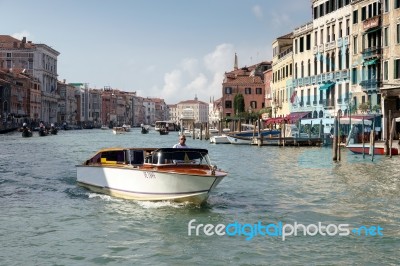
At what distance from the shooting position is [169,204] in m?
13.5

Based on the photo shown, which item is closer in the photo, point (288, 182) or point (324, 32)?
point (288, 182)

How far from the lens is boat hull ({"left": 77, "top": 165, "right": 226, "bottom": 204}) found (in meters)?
13.1

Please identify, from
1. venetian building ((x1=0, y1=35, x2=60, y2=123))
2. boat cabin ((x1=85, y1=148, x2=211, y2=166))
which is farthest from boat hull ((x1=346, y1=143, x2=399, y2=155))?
venetian building ((x1=0, y1=35, x2=60, y2=123))

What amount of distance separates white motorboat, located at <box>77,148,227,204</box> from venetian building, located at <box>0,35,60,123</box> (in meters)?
105

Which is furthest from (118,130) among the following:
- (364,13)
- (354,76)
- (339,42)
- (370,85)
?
(370,85)

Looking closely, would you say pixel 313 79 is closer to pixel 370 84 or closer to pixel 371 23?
pixel 370 84

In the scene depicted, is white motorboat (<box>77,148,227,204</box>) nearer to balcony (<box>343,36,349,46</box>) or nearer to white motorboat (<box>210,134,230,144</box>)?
balcony (<box>343,36,349,46</box>)

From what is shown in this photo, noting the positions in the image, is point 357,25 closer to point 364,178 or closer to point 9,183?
point 364,178

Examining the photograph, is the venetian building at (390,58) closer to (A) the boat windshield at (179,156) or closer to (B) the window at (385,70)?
(B) the window at (385,70)

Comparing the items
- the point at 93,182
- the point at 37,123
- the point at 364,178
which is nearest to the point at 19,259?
the point at 93,182

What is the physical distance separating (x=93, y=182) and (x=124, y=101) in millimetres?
179811

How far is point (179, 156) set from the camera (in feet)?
46.4

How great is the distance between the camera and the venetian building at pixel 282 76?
2199 inches

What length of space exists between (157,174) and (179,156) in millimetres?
930
